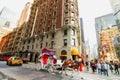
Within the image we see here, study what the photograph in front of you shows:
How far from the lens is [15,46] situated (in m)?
57.5

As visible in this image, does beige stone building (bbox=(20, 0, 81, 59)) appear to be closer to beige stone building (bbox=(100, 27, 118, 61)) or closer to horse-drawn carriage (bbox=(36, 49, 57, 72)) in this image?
horse-drawn carriage (bbox=(36, 49, 57, 72))

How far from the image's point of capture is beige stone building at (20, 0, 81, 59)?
28891mm

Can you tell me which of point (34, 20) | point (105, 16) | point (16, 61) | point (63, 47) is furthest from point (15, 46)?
point (105, 16)

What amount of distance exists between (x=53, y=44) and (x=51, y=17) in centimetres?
990

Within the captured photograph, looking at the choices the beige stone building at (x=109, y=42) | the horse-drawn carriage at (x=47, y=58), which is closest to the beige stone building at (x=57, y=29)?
the horse-drawn carriage at (x=47, y=58)

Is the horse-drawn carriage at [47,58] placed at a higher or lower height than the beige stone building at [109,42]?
lower

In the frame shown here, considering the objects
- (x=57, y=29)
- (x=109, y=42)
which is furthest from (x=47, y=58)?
(x=109, y=42)

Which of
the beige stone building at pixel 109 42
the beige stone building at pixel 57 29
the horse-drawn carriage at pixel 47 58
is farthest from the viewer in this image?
the beige stone building at pixel 109 42

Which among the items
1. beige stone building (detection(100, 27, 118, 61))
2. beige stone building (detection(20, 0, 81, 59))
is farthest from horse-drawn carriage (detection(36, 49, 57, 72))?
beige stone building (detection(100, 27, 118, 61))

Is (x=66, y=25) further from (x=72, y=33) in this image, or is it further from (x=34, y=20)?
(x=34, y=20)

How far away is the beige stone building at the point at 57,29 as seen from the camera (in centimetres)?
2889

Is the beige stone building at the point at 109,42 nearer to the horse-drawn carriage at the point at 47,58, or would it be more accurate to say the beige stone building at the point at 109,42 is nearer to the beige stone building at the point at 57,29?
the beige stone building at the point at 57,29

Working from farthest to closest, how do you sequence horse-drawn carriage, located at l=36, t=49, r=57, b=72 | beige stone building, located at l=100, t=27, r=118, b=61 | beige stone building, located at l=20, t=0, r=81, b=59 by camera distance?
beige stone building, located at l=100, t=27, r=118, b=61 → beige stone building, located at l=20, t=0, r=81, b=59 → horse-drawn carriage, located at l=36, t=49, r=57, b=72

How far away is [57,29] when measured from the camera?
1249 inches
